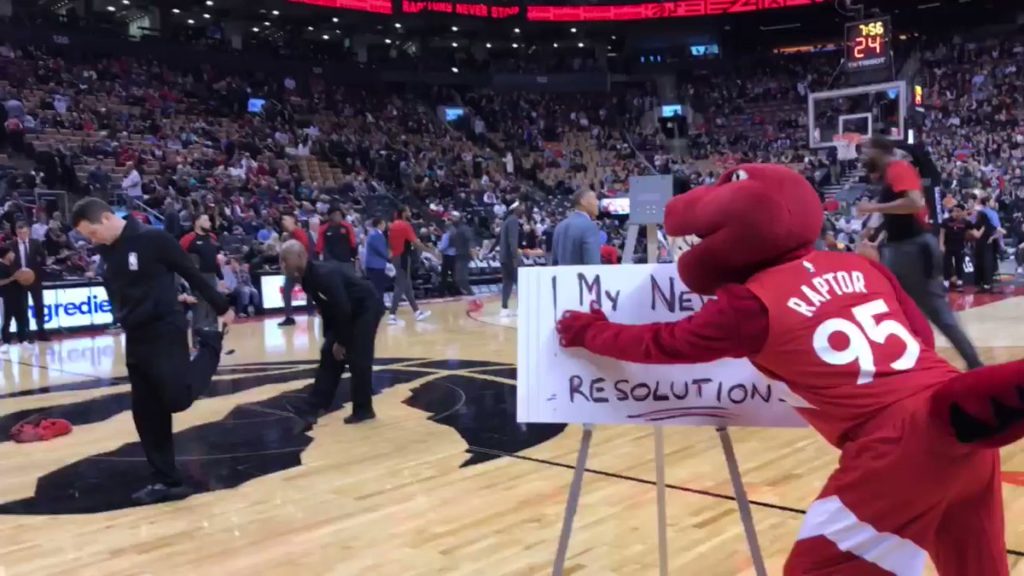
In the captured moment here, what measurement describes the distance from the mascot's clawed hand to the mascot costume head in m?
0.38

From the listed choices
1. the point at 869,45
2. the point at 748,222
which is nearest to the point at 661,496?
the point at 748,222

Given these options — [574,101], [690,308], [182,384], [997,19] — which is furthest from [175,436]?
[997,19]

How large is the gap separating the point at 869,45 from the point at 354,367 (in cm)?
1993

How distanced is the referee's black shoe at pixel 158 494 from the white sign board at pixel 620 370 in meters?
2.51

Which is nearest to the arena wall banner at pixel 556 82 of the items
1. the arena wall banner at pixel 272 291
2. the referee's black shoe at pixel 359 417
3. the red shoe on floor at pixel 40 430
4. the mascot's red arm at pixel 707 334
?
the arena wall banner at pixel 272 291

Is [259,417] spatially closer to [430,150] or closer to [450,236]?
[450,236]

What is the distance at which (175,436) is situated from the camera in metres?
5.84

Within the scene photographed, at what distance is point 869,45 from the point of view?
22141mm

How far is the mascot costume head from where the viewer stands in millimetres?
2180

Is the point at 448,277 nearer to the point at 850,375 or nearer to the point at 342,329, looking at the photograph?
the point at 342,329

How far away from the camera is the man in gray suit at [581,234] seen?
23.8ft

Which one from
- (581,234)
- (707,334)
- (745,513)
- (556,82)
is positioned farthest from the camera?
(556,82)

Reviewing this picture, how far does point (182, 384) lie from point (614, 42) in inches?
1420

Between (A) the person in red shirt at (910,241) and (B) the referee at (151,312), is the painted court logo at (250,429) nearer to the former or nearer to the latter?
(B) the referee at (151,312)
